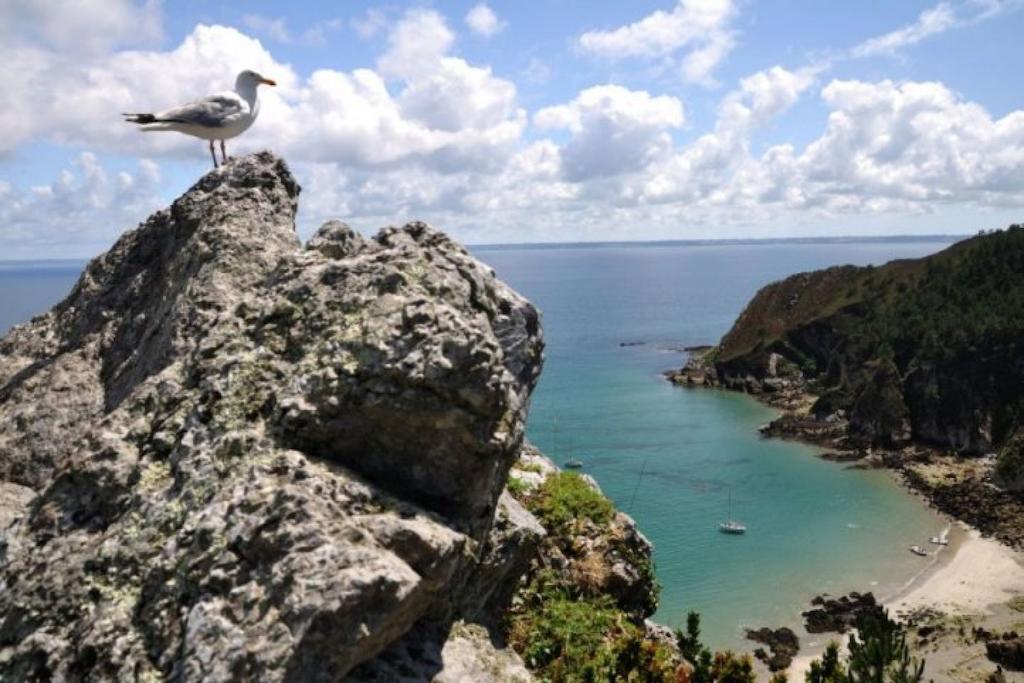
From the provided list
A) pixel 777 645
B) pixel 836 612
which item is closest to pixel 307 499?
pixel 777 645

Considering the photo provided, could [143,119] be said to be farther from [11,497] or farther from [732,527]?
[732,527]

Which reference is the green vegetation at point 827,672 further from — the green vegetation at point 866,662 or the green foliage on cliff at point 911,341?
the green foliage on cliff at point 911,341

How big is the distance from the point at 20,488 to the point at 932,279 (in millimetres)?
122941

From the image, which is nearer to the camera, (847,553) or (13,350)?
(13,350)

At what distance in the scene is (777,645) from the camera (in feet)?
142

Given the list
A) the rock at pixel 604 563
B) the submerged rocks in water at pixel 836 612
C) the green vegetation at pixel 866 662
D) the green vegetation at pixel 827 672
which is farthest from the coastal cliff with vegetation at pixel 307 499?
the submerged rocks in water at pixel 836 612

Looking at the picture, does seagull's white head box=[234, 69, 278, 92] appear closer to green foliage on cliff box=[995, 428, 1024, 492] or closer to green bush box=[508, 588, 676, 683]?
green bush box=[508, 588, 676, 683]

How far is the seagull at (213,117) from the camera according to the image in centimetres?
1282

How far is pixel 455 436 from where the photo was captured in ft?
24.9

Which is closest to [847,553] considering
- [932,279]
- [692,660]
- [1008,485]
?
[1008,485]

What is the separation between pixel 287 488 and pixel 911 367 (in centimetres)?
9852

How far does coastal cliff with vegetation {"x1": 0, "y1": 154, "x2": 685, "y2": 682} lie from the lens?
612 cm

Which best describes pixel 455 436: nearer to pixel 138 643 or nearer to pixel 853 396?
pixel 138 643

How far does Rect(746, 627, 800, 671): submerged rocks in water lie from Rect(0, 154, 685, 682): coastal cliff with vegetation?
3514 centimetres
